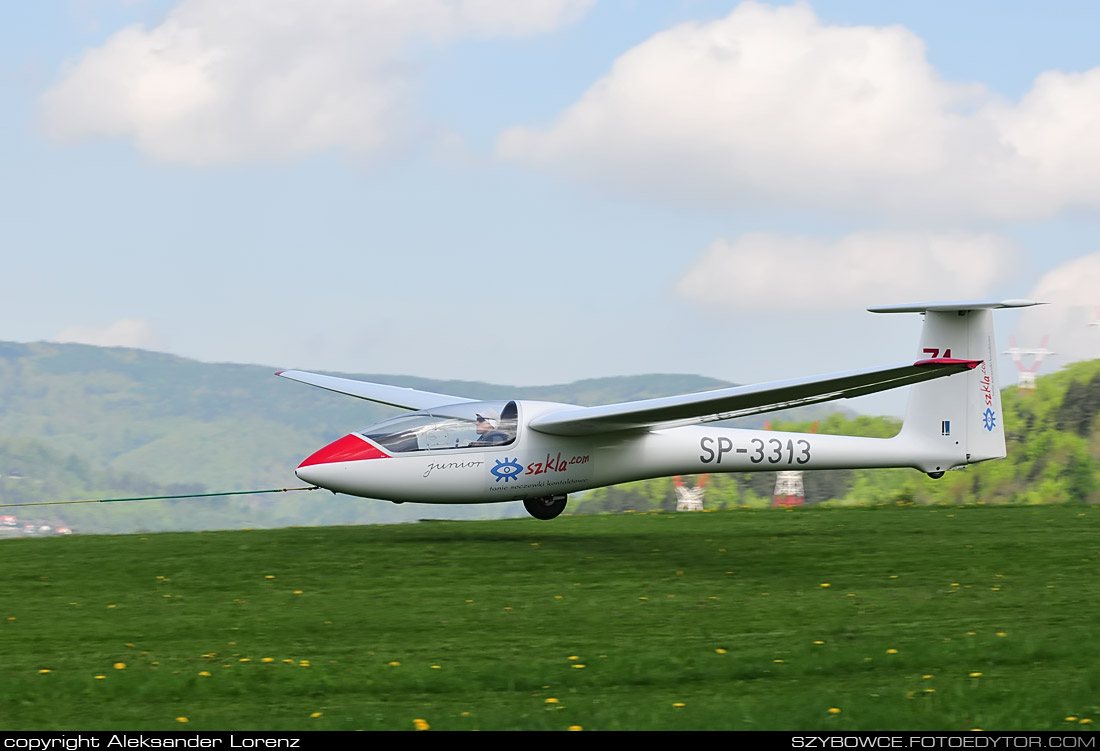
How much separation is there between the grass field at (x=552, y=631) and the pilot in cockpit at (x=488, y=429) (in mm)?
1577

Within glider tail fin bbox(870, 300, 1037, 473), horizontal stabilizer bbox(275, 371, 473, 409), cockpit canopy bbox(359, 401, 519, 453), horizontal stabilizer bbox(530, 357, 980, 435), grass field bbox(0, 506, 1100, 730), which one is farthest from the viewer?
horizontal stabilizer bbox(275, 371, 473, 409)

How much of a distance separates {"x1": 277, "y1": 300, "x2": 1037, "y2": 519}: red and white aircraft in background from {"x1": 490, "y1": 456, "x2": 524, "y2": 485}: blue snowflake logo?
2cm

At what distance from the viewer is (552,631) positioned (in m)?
11.4

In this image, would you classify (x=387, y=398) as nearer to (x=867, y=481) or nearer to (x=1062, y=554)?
(x=1062, y=554)

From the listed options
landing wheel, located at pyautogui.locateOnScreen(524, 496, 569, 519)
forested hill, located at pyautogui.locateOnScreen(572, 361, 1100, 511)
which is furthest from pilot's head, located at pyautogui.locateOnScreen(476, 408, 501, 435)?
forested hill, located at pyautogui.locateOnScreen(572, 361, 1100, 511)

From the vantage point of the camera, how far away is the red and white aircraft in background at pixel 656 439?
1708 centimetres

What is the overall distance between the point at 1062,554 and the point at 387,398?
13.6 metres

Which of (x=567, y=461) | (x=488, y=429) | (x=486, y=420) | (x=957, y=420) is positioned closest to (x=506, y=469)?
(x=488, y=429)

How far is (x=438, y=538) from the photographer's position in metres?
18.2

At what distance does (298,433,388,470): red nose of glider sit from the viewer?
17.1 m

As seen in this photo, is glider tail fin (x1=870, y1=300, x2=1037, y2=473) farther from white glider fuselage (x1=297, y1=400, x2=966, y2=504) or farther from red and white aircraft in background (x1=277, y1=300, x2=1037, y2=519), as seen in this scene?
white glider fuselage (x1=297, y1=400, x2=966, y2=504)

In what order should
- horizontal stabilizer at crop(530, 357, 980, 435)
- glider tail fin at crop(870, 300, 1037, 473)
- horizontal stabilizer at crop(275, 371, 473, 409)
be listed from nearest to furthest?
horizontal stabilizer at crop(530, 357, 980, 435)
glider tail fin at crop(870, 300, 1037, 473)
horizontal stabilizer at crop(275, 371, 473, 409)

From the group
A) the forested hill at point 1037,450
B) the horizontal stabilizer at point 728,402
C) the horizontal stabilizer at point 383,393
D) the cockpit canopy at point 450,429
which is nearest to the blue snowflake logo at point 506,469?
the cockpit canopy at point 450,429

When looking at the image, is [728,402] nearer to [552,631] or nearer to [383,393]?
[552,631]
